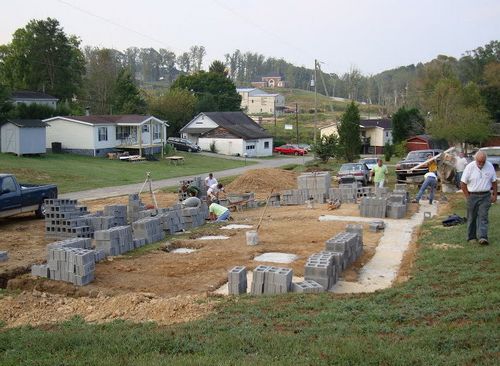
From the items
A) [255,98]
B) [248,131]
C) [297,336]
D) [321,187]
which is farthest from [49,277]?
[255,98]

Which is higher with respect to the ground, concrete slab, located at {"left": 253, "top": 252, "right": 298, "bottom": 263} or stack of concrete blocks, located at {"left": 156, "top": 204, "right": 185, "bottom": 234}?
stack of concrete blocks, located at {"left": 156, "top": 204, "right": 185, "bottom": 234}

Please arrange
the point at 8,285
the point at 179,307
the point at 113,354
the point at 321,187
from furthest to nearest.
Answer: the point at 321,187 → the point at 8,285 → the point at 179,307 → the point at 113,354

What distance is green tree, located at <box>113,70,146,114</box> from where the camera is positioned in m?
70.2

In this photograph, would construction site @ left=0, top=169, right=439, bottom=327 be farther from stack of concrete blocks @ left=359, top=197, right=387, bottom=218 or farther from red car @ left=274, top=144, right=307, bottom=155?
red car @ left=274, top=144, right=307, bottom=155

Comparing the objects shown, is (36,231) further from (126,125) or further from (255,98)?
(255,98)

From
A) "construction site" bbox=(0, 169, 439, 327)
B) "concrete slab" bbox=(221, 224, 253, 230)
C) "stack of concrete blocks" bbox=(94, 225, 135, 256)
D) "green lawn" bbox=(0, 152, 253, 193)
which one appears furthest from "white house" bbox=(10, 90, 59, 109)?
"stack of concrete blocks" bbox=(94, 225, 135, 256)

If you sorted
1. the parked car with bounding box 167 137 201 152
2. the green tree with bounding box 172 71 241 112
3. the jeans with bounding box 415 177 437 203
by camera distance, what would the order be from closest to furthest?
the jeans with bounding box 415 177 437 203 < the parked car with bounding box 167 137 201 152 < the green tree with bounding box 172 71 241 112

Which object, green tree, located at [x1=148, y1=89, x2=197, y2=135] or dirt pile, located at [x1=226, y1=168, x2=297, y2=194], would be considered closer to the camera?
dirt pile, located at [x1=226, y1=168, x2=297, y2=194]

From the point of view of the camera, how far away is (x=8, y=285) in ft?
38.2

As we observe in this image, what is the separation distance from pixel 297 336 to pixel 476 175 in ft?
19.7

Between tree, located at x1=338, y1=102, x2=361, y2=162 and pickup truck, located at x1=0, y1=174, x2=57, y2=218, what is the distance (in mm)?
32880

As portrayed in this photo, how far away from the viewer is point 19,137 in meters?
44.3

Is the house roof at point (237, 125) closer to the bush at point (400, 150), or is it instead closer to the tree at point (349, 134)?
the bush at point (400, 150)

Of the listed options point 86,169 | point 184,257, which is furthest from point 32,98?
point 184,257
